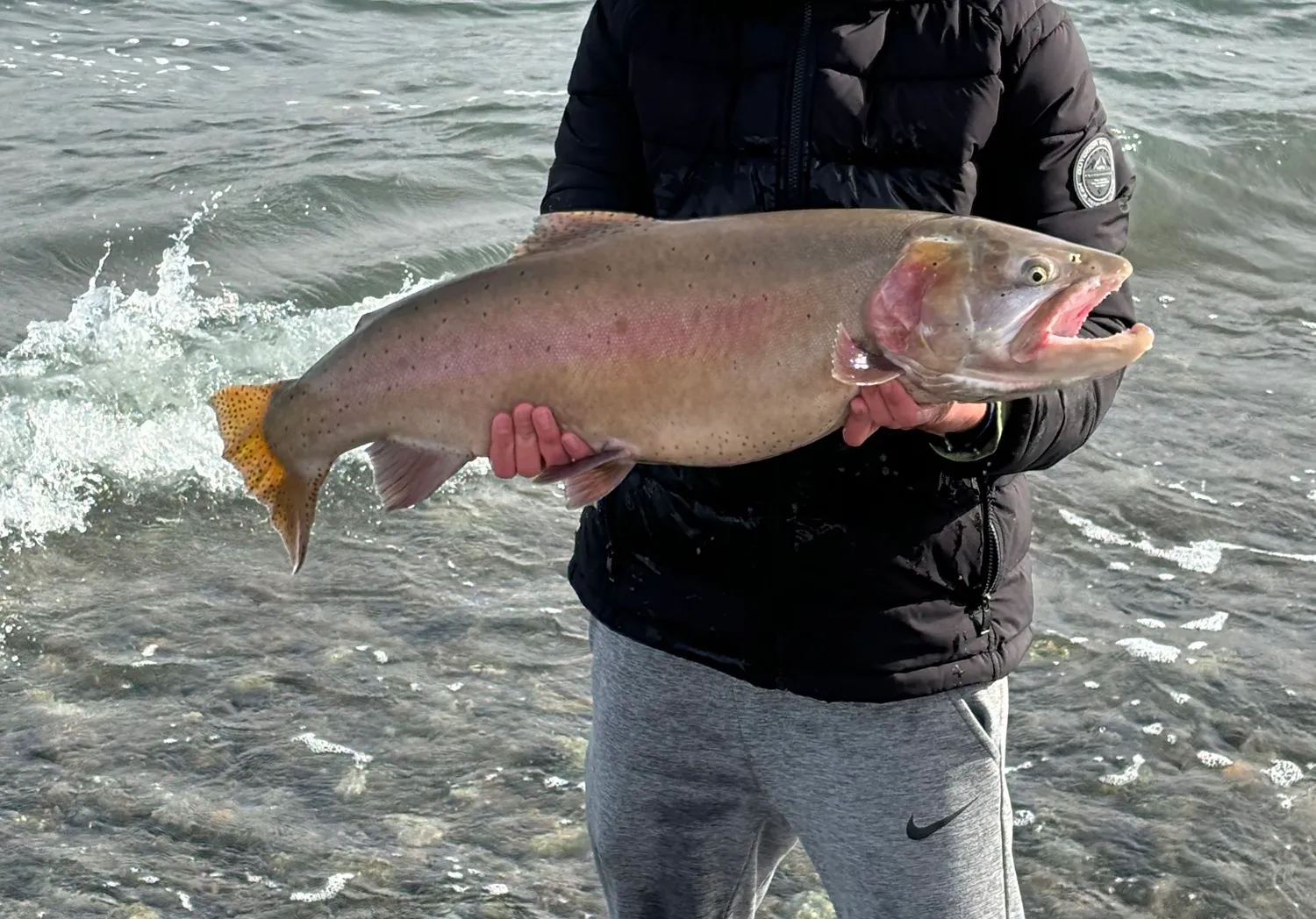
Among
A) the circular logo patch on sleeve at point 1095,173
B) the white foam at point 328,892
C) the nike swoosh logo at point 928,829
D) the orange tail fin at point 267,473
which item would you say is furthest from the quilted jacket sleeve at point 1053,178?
the white foam at point 328,892

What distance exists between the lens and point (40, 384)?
25.7 ft

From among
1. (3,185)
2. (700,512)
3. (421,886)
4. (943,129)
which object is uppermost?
(943,129)

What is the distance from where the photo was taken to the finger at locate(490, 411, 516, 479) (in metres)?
2.74

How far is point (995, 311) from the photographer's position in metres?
2.40

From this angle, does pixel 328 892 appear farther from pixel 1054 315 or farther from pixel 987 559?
pixel 1054 315

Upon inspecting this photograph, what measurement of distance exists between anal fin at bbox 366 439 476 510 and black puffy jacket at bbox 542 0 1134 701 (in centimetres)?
41

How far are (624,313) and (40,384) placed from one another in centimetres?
608

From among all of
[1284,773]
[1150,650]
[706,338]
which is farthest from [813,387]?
[1150,650]

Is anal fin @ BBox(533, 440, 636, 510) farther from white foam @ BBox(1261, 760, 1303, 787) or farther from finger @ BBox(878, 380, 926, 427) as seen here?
white foam @ BBox(1261, 760, 1303, 787)

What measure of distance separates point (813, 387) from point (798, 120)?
507 mm

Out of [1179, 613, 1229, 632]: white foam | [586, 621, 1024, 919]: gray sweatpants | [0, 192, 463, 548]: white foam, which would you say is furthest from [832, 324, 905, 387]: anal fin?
[0, 192, 463, 548]: white foam

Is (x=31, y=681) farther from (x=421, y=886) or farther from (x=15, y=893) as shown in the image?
(x=421, y=886)

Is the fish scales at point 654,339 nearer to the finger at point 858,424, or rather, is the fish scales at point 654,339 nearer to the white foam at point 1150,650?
the finger at point 858,424

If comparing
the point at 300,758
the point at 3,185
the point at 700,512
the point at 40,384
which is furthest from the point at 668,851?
the point at 3,185
